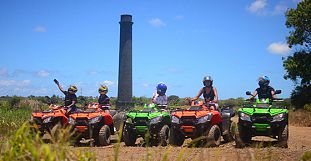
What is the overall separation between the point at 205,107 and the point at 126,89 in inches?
1025

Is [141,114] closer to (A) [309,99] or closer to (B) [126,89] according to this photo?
(A) [309,99]

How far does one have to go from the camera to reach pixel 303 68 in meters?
28.6

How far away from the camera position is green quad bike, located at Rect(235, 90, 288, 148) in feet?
35.1

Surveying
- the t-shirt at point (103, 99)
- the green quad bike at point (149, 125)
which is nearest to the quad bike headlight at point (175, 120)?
the green quad bike at point (149, 125)

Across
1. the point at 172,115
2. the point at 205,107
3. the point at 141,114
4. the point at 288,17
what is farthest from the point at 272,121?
the point at 288,17

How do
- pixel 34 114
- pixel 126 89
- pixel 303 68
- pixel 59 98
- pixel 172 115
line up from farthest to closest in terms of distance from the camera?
1. pixel 126 89
2. pixel 303 68
3. pixel 59 98
4. pixel 34 114
5. pixel 172 115

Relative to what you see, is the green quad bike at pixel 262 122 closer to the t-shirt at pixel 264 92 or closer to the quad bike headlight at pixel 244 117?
the quad bike headlight at pixel 244 117

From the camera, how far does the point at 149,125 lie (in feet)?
39.1

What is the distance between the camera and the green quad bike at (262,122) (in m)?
10.7

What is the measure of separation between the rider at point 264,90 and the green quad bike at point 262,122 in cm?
98

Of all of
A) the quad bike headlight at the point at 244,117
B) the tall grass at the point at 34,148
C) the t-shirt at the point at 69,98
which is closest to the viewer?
the tall grass at the point at 34,148

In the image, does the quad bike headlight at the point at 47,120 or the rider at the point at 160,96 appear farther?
the rider at the point at 160,96

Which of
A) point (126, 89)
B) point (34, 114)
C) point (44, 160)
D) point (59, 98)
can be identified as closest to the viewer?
point (44, 160)

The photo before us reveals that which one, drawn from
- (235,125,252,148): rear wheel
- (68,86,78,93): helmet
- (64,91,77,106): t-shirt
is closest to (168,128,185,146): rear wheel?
(235,125,252,148): rear wheel
